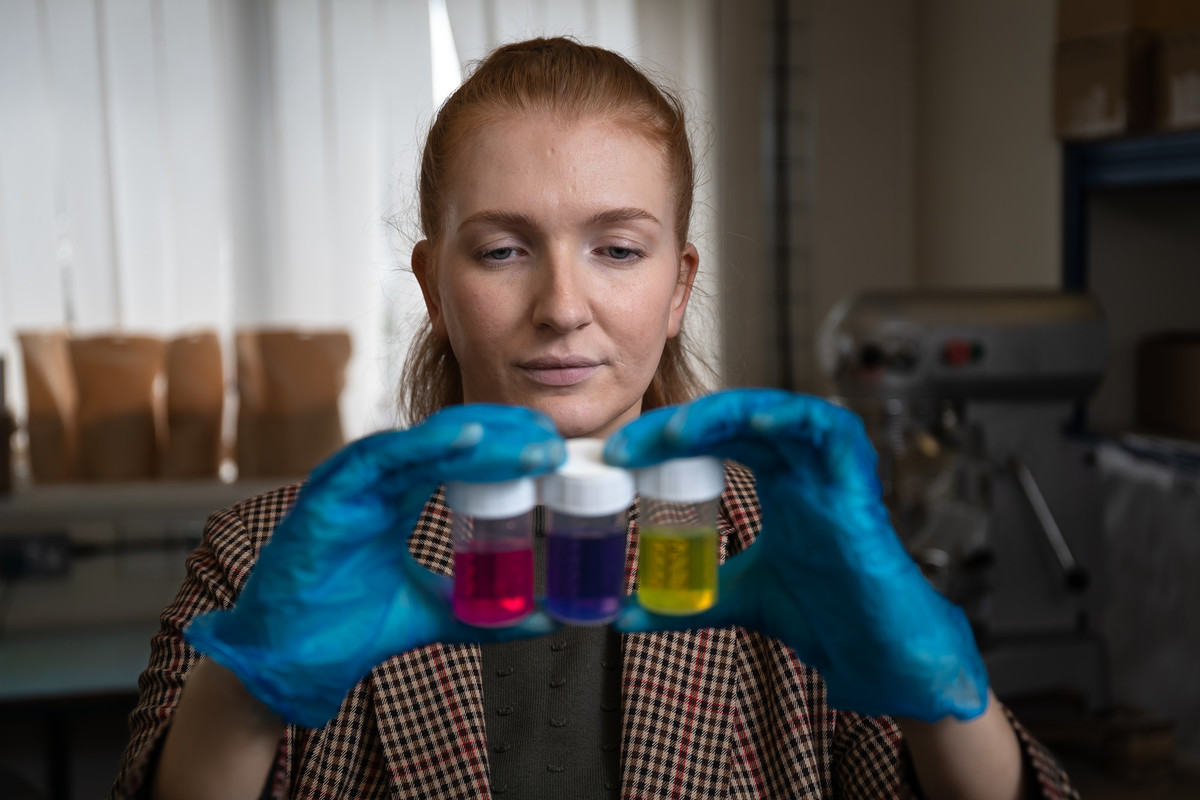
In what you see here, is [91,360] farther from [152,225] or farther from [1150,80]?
[1150,80]

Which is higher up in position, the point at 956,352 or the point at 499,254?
the point at 499,254

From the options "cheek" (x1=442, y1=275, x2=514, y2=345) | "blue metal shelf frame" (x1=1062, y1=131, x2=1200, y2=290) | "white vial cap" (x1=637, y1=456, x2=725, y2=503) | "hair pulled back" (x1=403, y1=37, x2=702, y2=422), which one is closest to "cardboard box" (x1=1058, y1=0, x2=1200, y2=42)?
"blue metal shelf frame" (x1=1062, y1=131, x2=1200, y2=290)

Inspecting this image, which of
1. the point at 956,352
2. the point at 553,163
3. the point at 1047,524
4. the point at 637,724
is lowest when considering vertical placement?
the point at 1047,524

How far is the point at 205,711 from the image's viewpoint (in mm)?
639

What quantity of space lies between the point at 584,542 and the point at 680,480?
0.06 metres

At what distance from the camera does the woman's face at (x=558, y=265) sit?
760mm

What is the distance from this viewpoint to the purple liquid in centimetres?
56

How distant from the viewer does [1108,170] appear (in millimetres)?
2293

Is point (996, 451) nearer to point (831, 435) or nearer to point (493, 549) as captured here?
point (831, 435)

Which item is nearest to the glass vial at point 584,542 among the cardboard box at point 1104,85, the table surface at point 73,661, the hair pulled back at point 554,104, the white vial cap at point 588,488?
the white vial cap at point 588,488

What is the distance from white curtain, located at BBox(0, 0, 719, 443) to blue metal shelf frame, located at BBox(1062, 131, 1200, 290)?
0.92m

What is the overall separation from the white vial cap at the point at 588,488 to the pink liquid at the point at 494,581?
0.04 meters

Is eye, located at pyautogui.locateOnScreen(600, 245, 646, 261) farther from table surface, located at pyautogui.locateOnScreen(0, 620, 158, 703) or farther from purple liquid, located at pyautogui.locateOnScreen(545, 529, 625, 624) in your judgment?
table surface, located at pyautogui.locateOnScreen(0, 620, 158, 703)

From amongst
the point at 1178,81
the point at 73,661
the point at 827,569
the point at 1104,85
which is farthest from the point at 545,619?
the point at 1104,85
